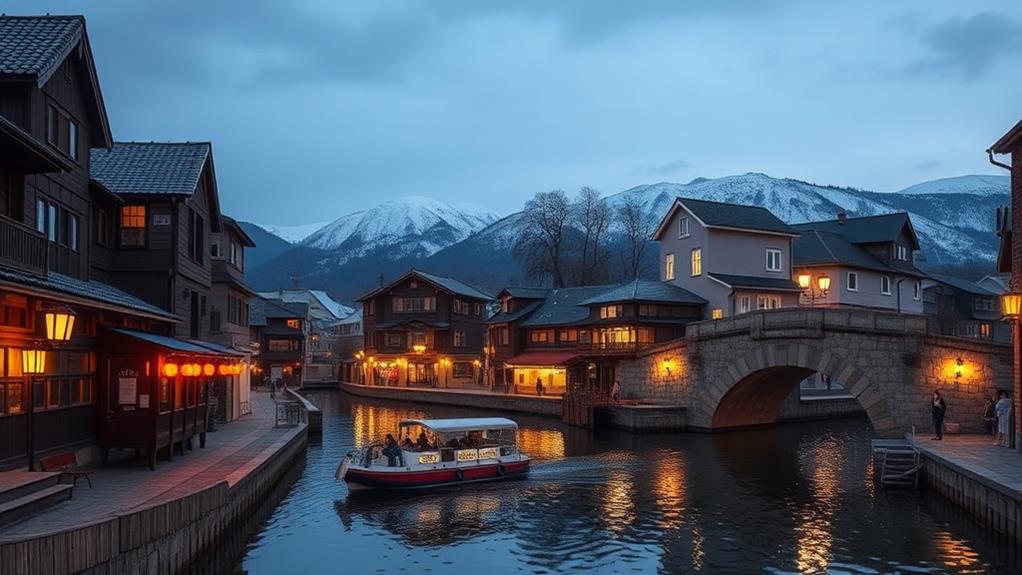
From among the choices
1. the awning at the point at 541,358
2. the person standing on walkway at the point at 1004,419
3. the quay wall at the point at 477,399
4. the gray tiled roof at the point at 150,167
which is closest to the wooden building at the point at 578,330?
the awning at the point at 541,358

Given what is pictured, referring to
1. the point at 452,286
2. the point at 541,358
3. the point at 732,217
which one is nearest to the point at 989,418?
the point at 732,217

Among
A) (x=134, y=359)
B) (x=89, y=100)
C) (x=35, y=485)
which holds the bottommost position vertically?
(x=35, y=485)

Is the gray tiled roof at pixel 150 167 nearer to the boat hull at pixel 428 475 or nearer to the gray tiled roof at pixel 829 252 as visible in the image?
the boat hull at pixel 428 475

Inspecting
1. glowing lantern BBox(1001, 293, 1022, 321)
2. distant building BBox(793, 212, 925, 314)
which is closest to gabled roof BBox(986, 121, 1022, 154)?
glowing lantern BBox(1001, 293, 1022, 321)

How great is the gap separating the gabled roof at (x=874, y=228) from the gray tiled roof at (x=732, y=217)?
10.3 m

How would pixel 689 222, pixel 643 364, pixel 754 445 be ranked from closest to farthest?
pixel 754 445
pixel 643 364
pixel 689 222

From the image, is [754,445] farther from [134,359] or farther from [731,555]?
[134,359]

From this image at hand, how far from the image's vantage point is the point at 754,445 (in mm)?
48219

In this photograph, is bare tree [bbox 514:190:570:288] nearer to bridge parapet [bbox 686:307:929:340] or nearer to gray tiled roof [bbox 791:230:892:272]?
gray tiled roof [bbox 791:230:892:272]

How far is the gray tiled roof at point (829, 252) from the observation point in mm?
71688

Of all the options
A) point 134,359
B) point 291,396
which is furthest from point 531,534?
point 291,396

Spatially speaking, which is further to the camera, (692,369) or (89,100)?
(692,369)

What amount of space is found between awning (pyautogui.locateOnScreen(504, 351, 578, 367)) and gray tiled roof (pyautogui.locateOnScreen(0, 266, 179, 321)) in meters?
42.9

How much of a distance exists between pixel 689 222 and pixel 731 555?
151ft
